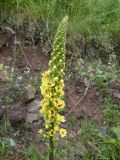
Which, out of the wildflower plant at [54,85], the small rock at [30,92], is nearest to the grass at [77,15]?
the small rock at [30,92]

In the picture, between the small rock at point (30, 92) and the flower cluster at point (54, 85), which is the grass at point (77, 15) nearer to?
the small rock at point (30, 92)

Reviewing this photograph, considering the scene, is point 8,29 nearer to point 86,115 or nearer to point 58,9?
point 58,9

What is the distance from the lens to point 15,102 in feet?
13.5

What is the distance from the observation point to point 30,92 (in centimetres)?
424

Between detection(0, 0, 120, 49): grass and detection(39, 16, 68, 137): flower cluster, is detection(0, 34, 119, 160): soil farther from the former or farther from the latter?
detection(39, 16, 68, 137): flower cluster

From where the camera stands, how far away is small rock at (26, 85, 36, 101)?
4.20 metres

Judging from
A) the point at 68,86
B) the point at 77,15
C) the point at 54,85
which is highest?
the point at 54,85

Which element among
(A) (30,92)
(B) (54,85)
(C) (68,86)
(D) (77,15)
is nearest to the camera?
(B) (54,85)

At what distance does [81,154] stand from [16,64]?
137 cm

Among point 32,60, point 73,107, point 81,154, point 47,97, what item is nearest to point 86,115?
point 73,107

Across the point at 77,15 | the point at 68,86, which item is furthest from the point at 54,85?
the point at 77,15

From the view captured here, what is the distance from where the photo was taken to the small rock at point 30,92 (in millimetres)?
4195

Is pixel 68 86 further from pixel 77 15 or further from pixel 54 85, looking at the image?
pixel 54 85

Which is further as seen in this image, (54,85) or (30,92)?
(30,92)
